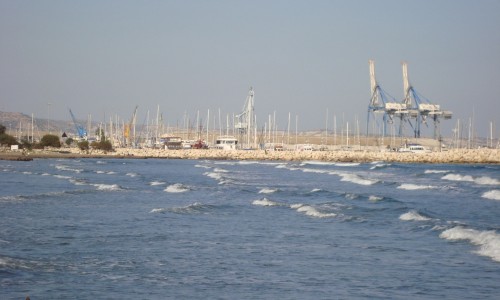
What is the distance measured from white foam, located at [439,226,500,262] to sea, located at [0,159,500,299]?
0.03 m

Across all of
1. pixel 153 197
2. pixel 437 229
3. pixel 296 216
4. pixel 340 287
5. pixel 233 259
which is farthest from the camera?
pixel 153 197

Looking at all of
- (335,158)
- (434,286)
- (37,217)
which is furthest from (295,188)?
(335,158)

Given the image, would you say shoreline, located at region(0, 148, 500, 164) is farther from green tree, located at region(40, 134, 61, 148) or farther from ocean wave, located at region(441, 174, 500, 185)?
ocean wave, located at region(441, 174, 500, 185)

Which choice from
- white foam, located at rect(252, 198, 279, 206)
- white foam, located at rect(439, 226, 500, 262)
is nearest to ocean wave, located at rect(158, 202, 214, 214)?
white foam, located at rect(252, 198, 279, 206)

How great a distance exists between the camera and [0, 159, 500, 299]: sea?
1278cm

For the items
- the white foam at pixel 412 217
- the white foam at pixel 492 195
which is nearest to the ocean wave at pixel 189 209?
the white foam at pixel 412 217

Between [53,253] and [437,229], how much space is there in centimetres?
997

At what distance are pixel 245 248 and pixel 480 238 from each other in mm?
5661

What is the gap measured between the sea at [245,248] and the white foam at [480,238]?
28 millimetres

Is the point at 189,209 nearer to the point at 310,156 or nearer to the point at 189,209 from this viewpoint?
the point at 189,209

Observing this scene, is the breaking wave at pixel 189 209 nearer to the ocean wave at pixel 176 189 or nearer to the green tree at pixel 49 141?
the ocean wave at pixel 176 189

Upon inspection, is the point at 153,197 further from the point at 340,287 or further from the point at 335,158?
the point at 335,158

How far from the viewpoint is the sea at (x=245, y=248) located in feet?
41.9

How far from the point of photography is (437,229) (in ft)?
68.6
